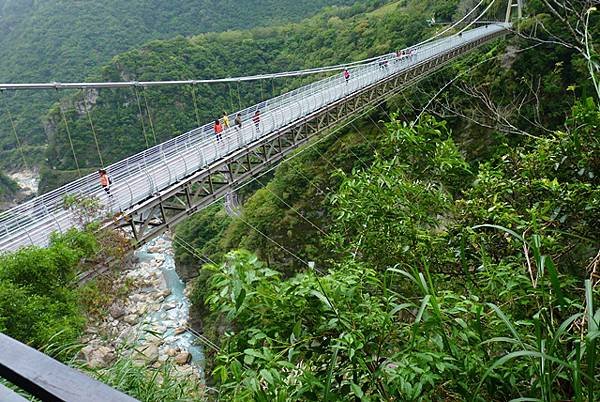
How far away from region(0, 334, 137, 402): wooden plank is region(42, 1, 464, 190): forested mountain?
20070 mm

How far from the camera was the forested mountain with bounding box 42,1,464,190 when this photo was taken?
2556 centimetres

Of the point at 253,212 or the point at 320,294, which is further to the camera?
the point at 253,212

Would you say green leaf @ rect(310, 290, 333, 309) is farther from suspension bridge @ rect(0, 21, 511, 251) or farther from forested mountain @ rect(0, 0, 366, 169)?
forested mountain @ rect(0, 0, 366, 169)

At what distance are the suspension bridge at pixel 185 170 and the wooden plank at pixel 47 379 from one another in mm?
4306

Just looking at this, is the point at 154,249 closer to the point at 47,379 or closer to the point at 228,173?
the point at 228,173

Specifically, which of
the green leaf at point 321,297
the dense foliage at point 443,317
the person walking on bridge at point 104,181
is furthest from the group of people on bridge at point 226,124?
the green leaf at point 321,297

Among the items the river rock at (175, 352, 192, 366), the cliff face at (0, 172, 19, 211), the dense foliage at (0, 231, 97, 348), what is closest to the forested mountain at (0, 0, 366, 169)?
the cliff face at (0, 172, 19, 211)

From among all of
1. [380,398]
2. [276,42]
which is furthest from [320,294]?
[276,42]

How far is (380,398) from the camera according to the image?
1189 millimetres

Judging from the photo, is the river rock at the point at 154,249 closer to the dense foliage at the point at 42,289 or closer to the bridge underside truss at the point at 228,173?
the bridge underside truss at the point at 228,173

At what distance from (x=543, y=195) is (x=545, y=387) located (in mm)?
1588

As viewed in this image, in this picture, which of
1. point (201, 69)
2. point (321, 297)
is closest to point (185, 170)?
point (321, 297)

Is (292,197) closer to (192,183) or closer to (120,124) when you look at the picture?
(192,183)

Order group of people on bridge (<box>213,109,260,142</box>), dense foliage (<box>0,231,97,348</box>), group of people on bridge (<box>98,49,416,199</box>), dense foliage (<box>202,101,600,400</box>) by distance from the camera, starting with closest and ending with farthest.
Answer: dense foliage (<box>202,101,600,400</box>)
dense foliage (<box>0,231,97,348</box>)
group of people on bridge (<box>98,49,416,199</box>)
group of people on bridge (<box>213,109,260,142</box>)
